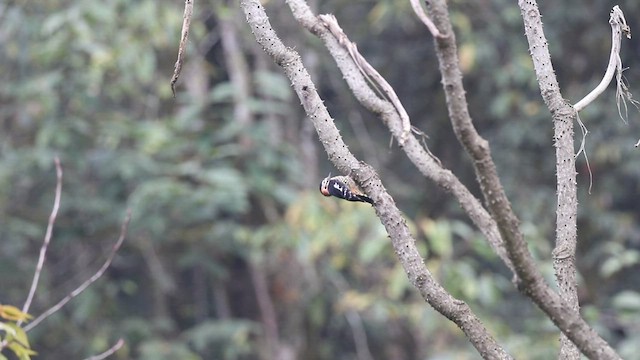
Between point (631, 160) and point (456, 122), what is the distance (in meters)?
4.11

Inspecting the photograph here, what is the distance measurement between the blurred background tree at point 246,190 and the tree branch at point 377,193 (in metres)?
1.86

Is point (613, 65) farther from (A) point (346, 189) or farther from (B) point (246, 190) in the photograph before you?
(B) point (246, 190)

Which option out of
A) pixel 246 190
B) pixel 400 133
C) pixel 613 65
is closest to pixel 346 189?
pixel 400 133

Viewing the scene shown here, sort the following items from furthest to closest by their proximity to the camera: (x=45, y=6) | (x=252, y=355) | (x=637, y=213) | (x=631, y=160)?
(x=637, y=213) < (x=631, y=160) < (x=252, y=355) < (x=45, y=6)

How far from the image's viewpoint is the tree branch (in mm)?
1165

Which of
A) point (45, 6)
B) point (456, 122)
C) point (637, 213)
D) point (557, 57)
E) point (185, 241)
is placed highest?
point (557, 57)

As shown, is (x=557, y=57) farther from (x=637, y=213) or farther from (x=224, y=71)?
(x=224, y=71)

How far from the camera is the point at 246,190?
379 cm

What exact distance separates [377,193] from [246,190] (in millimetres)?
2613

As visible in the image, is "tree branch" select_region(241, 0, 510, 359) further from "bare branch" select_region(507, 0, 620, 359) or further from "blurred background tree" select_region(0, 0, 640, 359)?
"blurred background tree" select_region(0, 0, 640, 359)

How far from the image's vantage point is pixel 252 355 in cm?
430

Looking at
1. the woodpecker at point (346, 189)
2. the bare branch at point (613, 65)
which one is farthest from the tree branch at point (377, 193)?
the bare branch at point (613, 65)

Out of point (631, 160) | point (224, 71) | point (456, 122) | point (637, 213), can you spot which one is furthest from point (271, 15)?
point (456, 122)

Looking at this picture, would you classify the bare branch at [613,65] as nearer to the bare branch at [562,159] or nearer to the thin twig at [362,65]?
the bare branch at [562,159]
